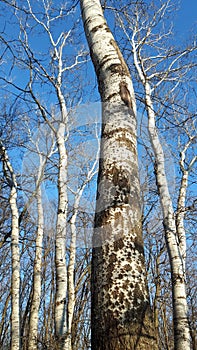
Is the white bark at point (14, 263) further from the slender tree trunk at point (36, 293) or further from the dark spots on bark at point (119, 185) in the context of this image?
the dark spots on bark at point (119, 185)

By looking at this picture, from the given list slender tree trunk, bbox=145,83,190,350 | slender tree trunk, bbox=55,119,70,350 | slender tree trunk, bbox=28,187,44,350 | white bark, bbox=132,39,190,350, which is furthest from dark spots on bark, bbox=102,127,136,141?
slender tree trunk, bbox=28,187,44,350

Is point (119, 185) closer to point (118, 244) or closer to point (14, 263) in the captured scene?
point (118, 244)

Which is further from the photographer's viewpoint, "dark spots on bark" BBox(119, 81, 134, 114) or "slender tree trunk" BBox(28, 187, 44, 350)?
"slender tree trunk" BBox(28, 187, 44, 350)

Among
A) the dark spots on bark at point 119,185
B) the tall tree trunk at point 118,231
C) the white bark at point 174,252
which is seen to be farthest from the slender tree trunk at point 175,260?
the dark spots on bark at point 119,185

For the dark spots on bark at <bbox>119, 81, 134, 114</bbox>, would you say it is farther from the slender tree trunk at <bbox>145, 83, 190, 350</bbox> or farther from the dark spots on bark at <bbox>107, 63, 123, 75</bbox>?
the slender tree trunk at <bbox>145, 83, 190, 350</bbox>

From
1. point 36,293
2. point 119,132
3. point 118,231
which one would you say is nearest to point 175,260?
point 119,132

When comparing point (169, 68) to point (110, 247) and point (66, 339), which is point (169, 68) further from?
point (110, 247)

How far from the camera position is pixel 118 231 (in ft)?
5.77

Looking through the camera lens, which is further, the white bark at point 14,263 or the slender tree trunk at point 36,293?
the slender tree trunk at point 36,293

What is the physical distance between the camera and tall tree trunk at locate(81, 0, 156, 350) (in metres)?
1.52

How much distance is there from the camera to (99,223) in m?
1.85

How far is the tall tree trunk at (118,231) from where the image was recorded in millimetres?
1522

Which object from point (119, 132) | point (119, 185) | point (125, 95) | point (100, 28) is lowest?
point (119, 185)

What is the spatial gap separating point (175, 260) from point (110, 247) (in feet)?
14.0
